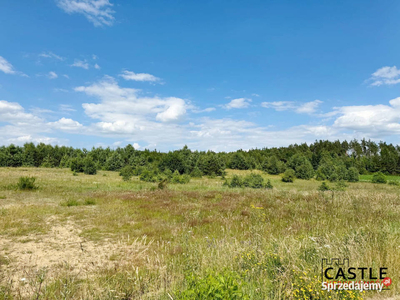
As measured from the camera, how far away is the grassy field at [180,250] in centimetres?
359

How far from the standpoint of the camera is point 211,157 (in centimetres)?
5709

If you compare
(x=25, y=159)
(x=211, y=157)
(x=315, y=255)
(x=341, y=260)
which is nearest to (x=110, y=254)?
(x=315, y=255)

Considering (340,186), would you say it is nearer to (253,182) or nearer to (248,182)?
(253,182)

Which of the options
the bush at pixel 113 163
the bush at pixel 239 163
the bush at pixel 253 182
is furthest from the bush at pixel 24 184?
the bush at pixel 239 163

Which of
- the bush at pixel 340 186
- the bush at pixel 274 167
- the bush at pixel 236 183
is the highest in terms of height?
the bush at pixel 274 167

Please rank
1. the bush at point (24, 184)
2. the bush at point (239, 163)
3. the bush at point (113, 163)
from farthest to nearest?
the bush at point (239, 163), the bush at point (113, 163), the bush at point (24, 184)

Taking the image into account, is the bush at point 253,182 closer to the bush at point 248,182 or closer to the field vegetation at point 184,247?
the bush at point 248,182

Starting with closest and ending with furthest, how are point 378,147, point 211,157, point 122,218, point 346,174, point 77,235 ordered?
1. point 77,235
2. point 122,218
3. point 346,174
4. point 211,157
5. point 378,147

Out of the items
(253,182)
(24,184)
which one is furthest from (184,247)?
(253,182)

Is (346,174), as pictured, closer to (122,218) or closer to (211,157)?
(211,157)

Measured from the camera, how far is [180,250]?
618cm

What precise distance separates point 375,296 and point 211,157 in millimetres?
53693

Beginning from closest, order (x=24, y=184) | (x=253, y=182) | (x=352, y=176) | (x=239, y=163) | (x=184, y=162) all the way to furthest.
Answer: (x=24, y=184) < (x=253, y=182) < (x=352, y=176) < (x=184, y=162) < (x=239, y=163)

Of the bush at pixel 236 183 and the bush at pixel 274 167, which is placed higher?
the bush at pixel 274 167
